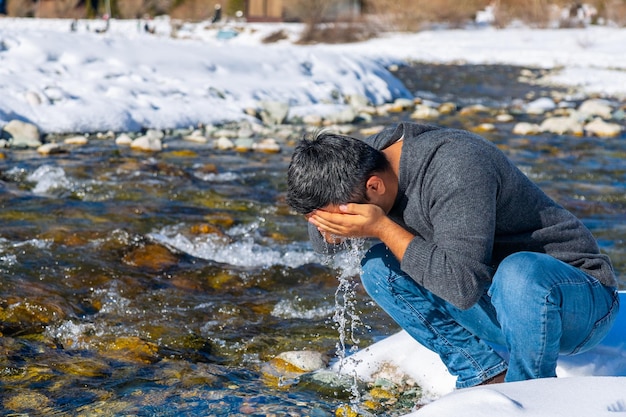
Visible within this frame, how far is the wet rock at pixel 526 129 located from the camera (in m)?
9.73

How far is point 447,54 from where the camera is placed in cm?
2433

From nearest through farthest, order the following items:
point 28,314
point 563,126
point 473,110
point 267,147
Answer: point 28,314, point 267,147, point 563,126, point 473,110

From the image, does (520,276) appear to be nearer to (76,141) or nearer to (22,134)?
(76,141)

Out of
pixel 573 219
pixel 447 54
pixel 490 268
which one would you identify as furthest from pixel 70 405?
pixel 447 54

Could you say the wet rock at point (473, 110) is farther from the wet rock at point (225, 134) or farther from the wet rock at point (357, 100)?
the wet rock at point (225, 134)

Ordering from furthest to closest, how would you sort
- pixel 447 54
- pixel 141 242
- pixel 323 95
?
1. pixel 447 54
2. pixel 323 95
3. pixel 141 242

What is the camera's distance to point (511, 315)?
2.28m

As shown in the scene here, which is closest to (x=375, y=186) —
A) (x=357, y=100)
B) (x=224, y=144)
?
(x=224, y=144)

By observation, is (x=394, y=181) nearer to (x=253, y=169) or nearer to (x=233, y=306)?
(x=233, y=306)

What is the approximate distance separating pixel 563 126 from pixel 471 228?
8.22 m

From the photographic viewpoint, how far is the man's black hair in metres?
2.25

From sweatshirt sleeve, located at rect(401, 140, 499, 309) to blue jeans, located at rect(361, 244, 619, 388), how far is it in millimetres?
119

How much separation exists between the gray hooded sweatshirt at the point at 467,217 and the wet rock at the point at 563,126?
762 centimetres

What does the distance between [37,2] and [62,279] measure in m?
45.2
